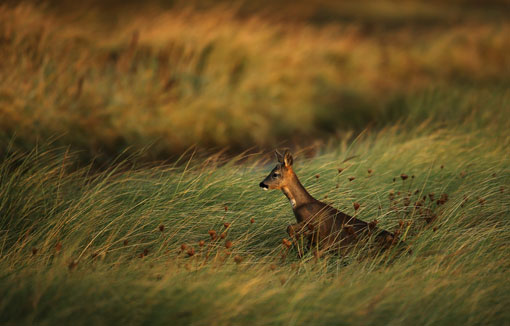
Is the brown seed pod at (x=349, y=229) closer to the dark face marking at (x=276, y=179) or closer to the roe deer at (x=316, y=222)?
the roe deer at (x=316, y=222)

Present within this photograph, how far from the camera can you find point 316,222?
3.98 metres

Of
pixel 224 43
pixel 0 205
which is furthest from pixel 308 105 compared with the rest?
pixel 0 205

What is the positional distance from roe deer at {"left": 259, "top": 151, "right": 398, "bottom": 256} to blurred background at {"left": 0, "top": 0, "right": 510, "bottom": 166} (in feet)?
6.44

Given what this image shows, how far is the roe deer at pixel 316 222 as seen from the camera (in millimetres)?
3953

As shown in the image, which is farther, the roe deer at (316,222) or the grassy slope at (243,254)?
the roe deer at (316,222)

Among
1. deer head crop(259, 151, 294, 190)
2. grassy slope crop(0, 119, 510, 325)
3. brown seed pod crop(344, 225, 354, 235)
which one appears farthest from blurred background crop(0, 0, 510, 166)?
brown seed pod crop(344, 225, 354, 235)

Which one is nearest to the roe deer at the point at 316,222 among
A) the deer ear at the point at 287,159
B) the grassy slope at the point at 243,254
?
the deer ear at the point at 287,159

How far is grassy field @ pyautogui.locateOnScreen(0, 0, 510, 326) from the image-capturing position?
3322 mm

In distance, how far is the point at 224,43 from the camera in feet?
30.0

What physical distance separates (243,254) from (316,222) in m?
0.58

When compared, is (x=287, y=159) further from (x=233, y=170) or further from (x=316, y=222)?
(x=233, y=170)

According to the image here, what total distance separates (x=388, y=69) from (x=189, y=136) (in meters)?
4.78

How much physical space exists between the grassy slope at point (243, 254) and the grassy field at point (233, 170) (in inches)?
0.7

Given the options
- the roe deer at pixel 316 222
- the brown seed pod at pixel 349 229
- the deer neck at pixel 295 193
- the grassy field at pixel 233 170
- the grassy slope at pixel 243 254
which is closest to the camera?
the grassy slope at pixel 243 254
